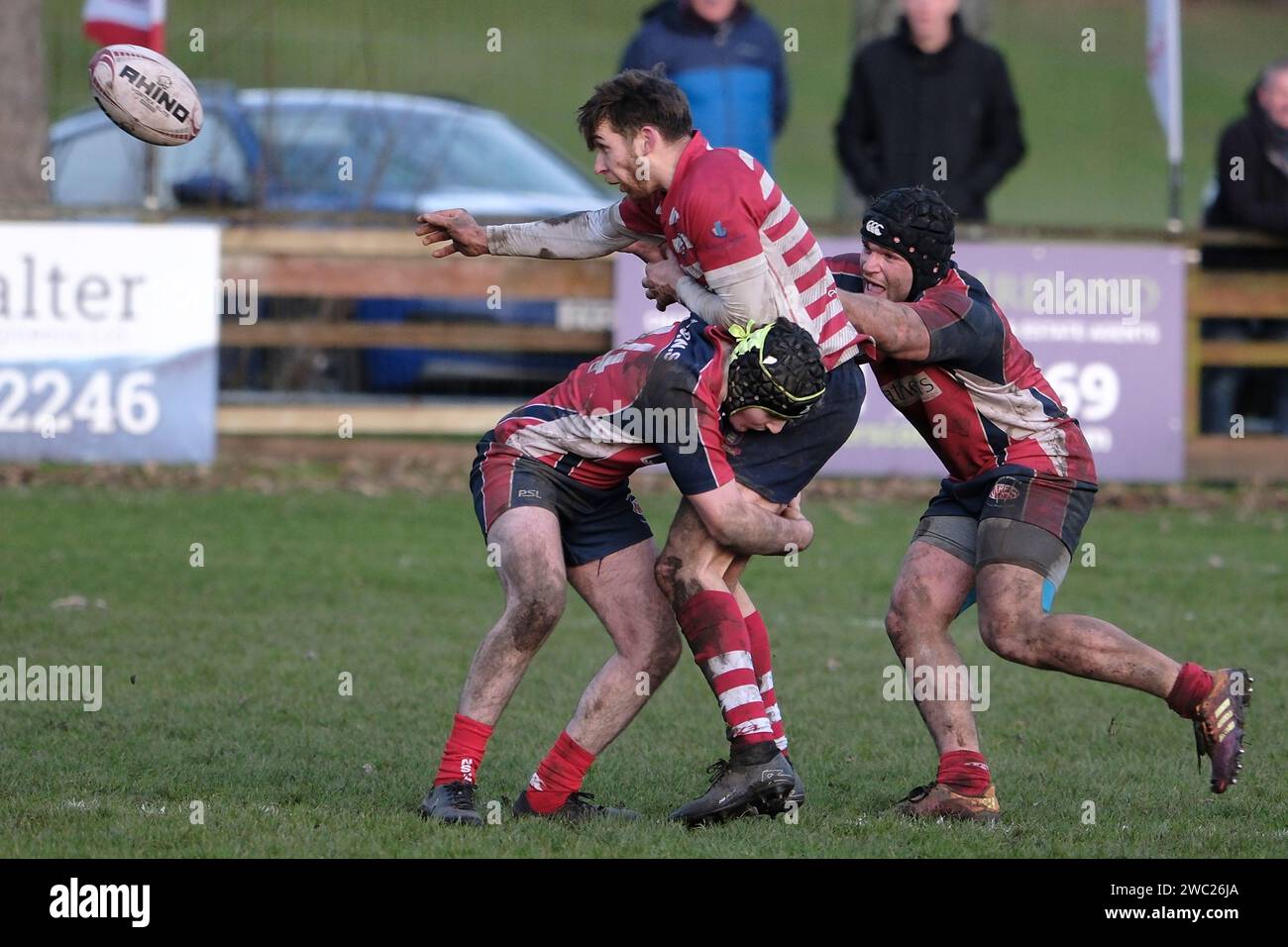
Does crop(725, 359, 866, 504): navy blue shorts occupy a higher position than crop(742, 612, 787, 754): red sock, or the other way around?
crop(725, 359, 866, 504): navy blue shorts

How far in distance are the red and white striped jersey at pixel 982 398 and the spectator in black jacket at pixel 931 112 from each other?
6.03 meters

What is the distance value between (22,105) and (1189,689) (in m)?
10.4

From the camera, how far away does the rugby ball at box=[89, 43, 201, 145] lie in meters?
6.31

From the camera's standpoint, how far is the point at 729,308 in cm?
564

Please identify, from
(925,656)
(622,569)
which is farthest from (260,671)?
(925,656)

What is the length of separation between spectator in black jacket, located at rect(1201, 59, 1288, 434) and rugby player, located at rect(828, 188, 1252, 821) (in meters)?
7.03

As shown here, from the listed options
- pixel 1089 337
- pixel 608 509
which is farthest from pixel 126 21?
pixel 608 509

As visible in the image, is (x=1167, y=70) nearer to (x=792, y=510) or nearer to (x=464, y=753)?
(x=792, y=510)

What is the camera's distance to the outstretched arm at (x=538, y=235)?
634 centimetres

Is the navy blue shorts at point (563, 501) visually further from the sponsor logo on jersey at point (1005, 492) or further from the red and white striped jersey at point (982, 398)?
the sponsor logo on jersey at point (1005, 492)

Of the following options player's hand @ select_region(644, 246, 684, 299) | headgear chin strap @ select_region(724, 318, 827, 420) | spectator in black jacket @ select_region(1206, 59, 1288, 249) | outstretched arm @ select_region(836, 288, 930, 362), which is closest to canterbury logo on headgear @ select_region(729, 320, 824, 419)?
headgear chin strap @ select_region(724, 318, 827, 420)

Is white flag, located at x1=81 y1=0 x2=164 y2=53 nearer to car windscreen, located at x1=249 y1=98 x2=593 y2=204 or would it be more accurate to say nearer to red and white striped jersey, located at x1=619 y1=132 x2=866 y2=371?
car windscreen, located at x1=249 y1=98 x2=593 y2=204
